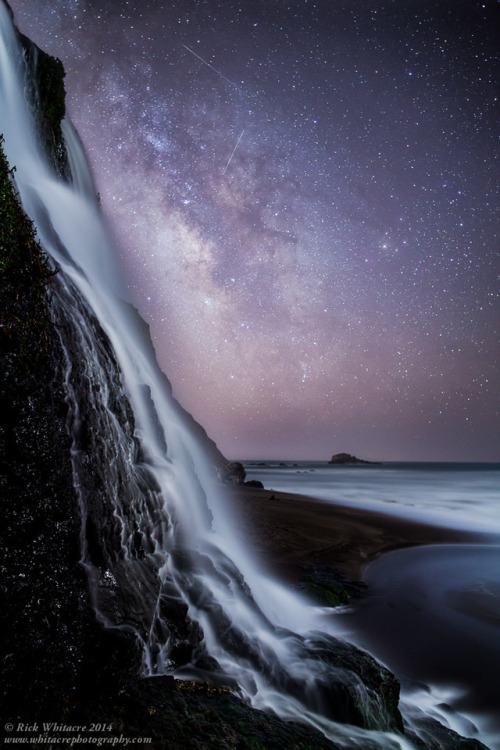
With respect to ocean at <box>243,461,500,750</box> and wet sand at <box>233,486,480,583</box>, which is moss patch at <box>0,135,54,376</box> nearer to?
ocean at <box>243,461,500,750</box>

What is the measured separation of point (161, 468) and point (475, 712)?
5820mm

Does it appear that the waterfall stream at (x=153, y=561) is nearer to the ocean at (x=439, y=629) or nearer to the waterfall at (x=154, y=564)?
the waterfall at (x=154, y=564)

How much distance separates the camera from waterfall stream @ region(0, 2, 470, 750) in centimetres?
376

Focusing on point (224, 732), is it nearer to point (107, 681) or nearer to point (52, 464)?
point (107, 681)

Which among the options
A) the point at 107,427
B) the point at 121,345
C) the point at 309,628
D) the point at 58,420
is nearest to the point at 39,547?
the point at 58,420

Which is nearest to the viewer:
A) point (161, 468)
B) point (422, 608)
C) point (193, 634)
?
point (193, 634)

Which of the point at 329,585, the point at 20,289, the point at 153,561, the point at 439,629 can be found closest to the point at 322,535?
the point at 329,585

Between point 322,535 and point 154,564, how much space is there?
9.40 m

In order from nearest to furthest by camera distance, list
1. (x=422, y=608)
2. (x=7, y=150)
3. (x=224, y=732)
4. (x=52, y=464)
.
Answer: (x=224, y=732) < (x=52, y=464) < (x=7, y=150) < (x=422, y=608)

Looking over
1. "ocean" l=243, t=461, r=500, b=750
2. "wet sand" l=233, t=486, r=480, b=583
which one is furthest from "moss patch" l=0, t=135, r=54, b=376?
"wet sand" l=233, t=486, r=480, b=583

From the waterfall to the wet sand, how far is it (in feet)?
8.58

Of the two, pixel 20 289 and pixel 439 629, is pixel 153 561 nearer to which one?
pixel 20 289

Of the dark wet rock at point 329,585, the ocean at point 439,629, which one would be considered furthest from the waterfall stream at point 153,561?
the ocean at point 439,629

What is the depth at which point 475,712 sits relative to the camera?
492cm
